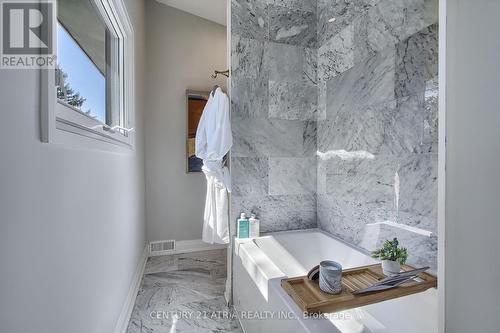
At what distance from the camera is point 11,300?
591mm

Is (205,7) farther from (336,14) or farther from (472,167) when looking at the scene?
(472,167)

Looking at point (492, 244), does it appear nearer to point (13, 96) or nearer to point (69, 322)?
point (13, 96)

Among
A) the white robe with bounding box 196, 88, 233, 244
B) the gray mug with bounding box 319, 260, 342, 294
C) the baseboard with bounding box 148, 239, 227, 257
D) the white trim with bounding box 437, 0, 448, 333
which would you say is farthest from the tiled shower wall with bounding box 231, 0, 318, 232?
the white trim with bounding box 437, 0, 448, 333

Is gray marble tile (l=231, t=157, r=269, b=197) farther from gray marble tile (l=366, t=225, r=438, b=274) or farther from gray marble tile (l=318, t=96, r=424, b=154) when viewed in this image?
gray marble tile (l=366, t=225, r=438, b=274)

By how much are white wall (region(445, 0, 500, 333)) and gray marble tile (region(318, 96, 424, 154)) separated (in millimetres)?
1049

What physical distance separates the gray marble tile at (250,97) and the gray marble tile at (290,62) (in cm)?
13

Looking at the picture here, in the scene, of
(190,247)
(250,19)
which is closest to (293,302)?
(250,19)

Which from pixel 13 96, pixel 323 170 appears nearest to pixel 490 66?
pixel 13 96

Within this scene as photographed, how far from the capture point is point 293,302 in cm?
111

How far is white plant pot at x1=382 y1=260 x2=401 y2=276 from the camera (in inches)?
46.9

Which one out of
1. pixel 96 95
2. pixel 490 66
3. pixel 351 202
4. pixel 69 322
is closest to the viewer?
pixel 490 66

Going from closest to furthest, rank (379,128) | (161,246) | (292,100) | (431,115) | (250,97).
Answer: (431,115) → (379,128) → (250,97) → (292,100) → (161,246)

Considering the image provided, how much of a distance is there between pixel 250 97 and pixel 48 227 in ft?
5.28

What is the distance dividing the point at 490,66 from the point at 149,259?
3.05 meters
